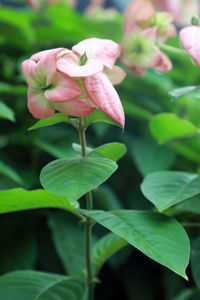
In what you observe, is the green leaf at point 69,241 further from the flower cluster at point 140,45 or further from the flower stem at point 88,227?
the flower cluster at point 140,45

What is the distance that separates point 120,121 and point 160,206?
12 cm

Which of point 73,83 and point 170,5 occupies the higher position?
point 73,83

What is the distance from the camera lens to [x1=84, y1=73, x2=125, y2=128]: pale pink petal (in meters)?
0.34

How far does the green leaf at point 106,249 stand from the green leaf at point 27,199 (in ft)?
0.33

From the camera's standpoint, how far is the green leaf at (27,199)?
0.41 metres

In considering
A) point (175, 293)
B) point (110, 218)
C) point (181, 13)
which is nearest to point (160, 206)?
point (110, 218)

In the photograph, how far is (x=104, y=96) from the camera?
13.5 inches

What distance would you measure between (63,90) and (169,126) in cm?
30

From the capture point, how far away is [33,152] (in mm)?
851

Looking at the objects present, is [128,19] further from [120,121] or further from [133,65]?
[120,121]

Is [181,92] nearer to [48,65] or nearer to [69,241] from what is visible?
[48,65]

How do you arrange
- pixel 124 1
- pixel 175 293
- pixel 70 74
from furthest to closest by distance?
1. pixel 124 1
2. pixel 175 293
3. pixel 70 74

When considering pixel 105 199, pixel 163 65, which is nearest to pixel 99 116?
pixel 163 65

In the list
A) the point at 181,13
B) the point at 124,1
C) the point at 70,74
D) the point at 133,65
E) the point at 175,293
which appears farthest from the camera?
the point at 124,1
